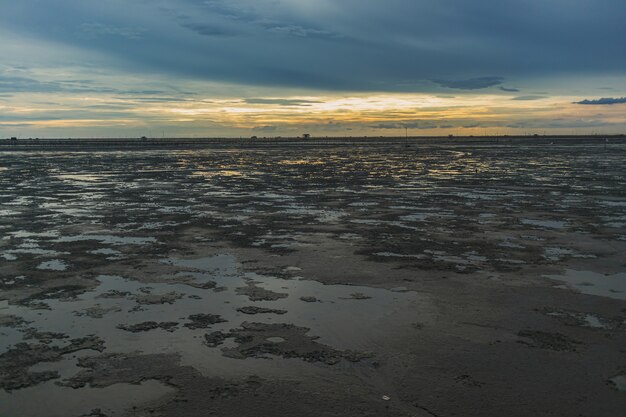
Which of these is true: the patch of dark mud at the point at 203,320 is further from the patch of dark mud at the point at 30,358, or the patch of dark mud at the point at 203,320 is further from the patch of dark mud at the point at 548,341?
the patch of dark mud at the point at 548,341

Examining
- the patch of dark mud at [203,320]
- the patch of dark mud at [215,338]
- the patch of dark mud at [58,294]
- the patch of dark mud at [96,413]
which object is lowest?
the patch of dark mud at [96,413]

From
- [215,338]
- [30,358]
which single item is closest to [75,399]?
[30,358]

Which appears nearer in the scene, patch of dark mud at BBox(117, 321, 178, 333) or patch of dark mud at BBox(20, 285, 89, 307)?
patch of dark mud at BBox(117, 321, 178, 333)

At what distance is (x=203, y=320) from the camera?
8562mm

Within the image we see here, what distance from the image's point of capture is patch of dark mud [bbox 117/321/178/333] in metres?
8.12

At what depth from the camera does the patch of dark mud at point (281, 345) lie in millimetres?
7164

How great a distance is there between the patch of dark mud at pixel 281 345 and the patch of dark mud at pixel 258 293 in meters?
1.33

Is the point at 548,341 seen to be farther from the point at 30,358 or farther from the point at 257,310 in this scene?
the point at 30,358

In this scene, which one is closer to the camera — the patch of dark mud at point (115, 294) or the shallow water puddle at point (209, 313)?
the shallow water puddle at point (209, 313)

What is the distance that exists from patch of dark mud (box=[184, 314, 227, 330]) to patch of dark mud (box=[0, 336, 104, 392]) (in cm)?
137

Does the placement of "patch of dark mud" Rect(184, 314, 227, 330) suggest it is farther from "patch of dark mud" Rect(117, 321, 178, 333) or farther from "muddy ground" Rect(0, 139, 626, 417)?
"patch of dark mud" Rect(117, 321, 178, 333)

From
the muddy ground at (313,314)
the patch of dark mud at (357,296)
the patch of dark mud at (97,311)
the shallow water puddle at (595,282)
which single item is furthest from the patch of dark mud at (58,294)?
the shallow water puddle at (595,282)

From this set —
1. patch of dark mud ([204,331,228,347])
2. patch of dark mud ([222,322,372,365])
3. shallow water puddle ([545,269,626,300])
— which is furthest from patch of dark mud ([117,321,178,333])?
shallow water puddle ([545,269,626,300])

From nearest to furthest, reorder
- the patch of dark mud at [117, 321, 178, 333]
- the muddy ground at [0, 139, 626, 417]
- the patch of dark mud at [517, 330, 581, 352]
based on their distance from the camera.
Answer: the muddy ground at [0, 139, 626, 417], the patch of dark mud at [517, 330, 581, 352], the patch of dark mud at [117, 321, 178, 333]
